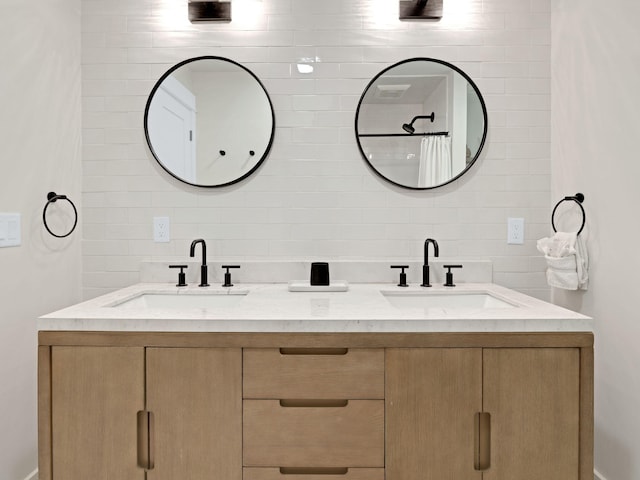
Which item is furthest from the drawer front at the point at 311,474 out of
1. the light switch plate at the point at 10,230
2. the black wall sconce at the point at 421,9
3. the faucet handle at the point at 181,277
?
the black wall sconce at the point at 421,9

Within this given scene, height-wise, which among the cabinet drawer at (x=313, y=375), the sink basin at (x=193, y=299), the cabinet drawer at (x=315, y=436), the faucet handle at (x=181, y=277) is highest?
the faucet handle at (x=181, y=277)

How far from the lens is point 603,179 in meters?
1.82

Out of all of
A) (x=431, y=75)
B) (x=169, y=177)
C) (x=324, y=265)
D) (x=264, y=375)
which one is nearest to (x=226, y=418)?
(x=264, y=375)

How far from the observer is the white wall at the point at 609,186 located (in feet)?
5.44

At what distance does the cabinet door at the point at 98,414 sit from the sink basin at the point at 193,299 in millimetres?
587

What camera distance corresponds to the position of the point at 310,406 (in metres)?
1.43

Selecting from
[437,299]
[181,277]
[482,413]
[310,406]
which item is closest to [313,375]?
[310,406]

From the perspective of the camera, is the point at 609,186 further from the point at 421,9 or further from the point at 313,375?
the point at 313,375

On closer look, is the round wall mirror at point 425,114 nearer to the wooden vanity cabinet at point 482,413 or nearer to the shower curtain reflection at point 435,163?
the shower curtain reflection at point 435,163

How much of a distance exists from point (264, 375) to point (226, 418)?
178 millimetres

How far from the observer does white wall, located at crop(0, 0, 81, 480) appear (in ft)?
5.75

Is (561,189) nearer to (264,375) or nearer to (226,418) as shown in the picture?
(264,375)

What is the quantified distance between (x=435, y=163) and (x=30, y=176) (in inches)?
71.1

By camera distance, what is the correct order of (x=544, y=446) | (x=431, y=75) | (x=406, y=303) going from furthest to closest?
(x=431, y=75), (x=406, y=303), (x=544, y=446)
